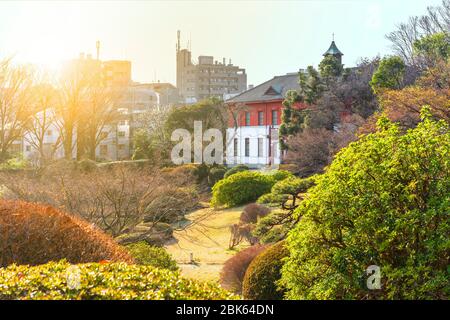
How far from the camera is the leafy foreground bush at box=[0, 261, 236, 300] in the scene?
600 centimetres

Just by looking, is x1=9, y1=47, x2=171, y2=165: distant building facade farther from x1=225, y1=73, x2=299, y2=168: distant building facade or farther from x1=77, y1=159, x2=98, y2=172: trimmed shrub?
x1=225, y1=73, x2=299, y2=168: distant building facade

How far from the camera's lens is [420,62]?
33219mm

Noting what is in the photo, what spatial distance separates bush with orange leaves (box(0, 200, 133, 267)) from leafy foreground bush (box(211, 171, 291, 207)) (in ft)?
71.0

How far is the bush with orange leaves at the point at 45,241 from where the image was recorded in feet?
35.8

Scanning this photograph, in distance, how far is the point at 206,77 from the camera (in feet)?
340

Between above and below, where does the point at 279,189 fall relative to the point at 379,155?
below

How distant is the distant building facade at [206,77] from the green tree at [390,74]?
71.1m

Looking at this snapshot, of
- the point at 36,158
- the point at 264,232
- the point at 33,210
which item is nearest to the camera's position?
the point at 33,210

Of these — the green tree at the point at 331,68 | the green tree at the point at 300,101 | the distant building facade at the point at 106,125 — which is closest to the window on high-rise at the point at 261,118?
the green tree at the point at 300,101

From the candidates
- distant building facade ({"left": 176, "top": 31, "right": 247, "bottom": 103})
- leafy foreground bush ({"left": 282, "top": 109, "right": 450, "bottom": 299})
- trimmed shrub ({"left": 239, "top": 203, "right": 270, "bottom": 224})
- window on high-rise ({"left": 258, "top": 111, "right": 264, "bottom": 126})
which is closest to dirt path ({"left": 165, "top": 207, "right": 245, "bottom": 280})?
trimmed shrub ({"left": 239, "top": 203, "right": 270, "bottom": 224})

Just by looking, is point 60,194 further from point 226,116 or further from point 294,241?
point 226,116

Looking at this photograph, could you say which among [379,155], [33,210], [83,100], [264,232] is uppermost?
[83,100]

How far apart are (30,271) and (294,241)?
12.4ft

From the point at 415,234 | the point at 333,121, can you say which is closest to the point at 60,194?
the point at 415,234
